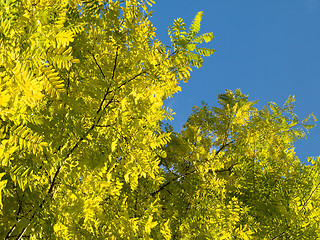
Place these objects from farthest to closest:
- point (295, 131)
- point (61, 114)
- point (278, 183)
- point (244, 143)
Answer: point (295, 131), point (244, 143), point (278, 183), point (61, 114)

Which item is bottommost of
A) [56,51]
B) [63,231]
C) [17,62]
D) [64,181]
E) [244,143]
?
[63,231]

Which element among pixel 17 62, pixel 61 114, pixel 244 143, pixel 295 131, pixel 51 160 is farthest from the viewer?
pixel 295 131

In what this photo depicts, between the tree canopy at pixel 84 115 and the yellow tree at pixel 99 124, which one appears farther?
the yellow tree at pixel 99 124

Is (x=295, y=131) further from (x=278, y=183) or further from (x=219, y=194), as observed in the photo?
(x=219, y=194)

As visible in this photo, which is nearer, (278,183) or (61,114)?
(61,114)

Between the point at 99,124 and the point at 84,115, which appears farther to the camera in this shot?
the point at 84,115

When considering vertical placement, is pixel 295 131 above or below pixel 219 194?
above

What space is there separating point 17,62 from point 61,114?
1.45m

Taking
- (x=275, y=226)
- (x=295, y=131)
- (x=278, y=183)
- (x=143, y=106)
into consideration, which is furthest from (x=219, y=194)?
(x=295, y=131)

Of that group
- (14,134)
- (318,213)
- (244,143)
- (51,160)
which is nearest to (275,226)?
(318,213)

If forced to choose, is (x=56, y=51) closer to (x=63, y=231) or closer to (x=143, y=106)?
(x=143, y=106)

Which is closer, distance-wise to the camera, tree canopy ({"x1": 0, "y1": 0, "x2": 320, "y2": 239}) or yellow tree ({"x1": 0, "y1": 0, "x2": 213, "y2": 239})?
tree canopy ({"x1": 0, "y1": 0, "x2": 320, "y2": 239})

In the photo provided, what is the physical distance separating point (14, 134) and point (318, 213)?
5.16m

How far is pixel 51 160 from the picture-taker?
2.82 m
